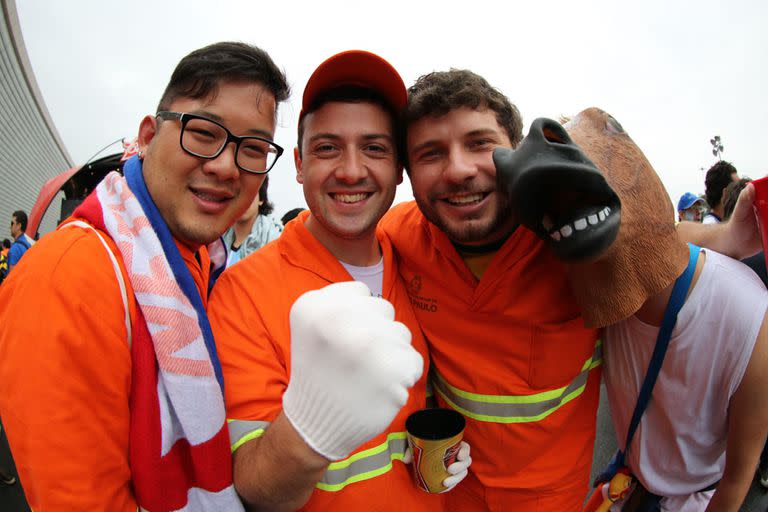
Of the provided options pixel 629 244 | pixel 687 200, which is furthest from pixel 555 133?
pixel 687 200

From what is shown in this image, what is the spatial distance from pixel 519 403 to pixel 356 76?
158 cm

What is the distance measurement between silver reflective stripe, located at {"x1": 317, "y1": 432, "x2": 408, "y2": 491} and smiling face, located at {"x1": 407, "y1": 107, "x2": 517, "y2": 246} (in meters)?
0.86

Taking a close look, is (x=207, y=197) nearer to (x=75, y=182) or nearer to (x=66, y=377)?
(x=66, y=377)

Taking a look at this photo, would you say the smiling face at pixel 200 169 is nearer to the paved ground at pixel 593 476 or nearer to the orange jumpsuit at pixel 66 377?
the orange jumpsuit at pixel 66 377

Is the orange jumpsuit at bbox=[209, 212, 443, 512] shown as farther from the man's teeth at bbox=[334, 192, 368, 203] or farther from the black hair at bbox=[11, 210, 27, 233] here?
the black hair at bbox=[11, 210, 27, 233]

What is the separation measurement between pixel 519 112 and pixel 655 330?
46.5 inches

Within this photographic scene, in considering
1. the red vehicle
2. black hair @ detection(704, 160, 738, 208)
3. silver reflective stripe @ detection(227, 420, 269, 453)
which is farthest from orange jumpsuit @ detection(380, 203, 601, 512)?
black hair @ detection(704, 160, 738, 208)

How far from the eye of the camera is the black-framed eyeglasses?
1.32 metres

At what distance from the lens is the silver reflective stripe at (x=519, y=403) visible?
158 centimetres

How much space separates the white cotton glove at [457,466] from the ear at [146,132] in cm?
149

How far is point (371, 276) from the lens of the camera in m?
1.75

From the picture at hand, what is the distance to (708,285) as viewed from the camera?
138cm

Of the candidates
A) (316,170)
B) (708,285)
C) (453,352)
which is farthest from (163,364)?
(708,285)

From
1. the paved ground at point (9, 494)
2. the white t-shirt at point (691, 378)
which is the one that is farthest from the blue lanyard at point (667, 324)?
the paved ground at point (9, 494)
